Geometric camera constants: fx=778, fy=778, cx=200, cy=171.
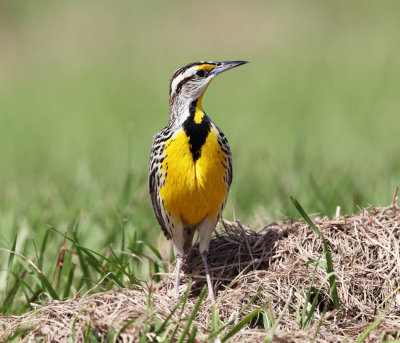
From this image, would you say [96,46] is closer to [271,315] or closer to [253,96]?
[253,96]

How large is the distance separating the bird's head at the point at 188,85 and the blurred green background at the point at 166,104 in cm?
115

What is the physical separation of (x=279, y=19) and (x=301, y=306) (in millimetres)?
17199

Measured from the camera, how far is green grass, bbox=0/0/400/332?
581cm

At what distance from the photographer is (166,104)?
14.2m

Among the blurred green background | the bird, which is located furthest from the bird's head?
the blurred green background

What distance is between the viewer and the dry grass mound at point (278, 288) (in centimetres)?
371

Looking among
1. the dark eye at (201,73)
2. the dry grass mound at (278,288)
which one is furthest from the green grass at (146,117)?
the dark eye at (201,73)

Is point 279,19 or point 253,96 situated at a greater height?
point 279,19

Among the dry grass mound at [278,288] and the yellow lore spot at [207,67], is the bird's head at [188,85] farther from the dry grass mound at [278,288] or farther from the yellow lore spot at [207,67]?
the dry grass mound at [278,288]

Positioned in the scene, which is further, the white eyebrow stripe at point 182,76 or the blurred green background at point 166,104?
the blurred green background at point 166,104

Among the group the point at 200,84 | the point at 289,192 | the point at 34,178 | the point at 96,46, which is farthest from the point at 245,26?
the point at 200,84

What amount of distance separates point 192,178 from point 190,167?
0.21 feet

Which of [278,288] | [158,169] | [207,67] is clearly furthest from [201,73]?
[278,288]

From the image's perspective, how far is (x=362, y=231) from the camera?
4.46m
